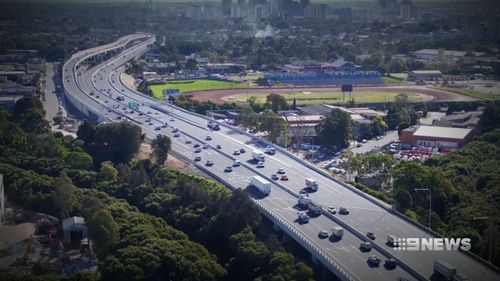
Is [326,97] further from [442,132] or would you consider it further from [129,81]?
[129,81]

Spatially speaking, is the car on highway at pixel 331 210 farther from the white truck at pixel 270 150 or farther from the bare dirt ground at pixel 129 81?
the bare dirt ground at pixel 129 81

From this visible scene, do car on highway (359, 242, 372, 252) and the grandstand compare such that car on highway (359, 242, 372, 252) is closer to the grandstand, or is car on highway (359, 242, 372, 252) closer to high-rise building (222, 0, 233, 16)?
the grandstand

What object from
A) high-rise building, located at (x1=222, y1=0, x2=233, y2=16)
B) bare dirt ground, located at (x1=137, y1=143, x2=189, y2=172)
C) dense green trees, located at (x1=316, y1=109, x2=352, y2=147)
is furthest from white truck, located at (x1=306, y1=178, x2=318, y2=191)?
high-rise building, located at (x1=222, y1=0, x2=233, y2=16)

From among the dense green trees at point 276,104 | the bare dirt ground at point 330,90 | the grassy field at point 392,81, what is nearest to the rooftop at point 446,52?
the grassy field at point 392,81

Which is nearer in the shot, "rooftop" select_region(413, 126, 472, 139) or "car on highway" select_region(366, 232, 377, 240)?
"car on highway" select_region(366, 232, 377, 240)

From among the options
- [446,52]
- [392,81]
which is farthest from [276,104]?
[446,52]

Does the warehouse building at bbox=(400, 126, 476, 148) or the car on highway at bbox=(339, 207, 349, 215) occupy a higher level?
the car on highway at bbox=(339, 207, 349, 215)

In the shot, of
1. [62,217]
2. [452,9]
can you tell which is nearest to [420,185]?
[62,217]

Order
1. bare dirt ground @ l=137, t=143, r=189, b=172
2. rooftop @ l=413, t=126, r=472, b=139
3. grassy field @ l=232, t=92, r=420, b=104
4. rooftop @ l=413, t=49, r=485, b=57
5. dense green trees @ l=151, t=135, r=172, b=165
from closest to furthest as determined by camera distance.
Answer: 1. bare dirt ground @ l=137, t=143, r=189, b=172
2. dense green trees @ l=151, t=135, r=172, b=165
3. rooftop @ l=413, t=126, r=472, b=139
4. grassy field @ l=232, t=92, r=420, b=104
5. rooftop @ l=413, t=49, r=485, b=57
